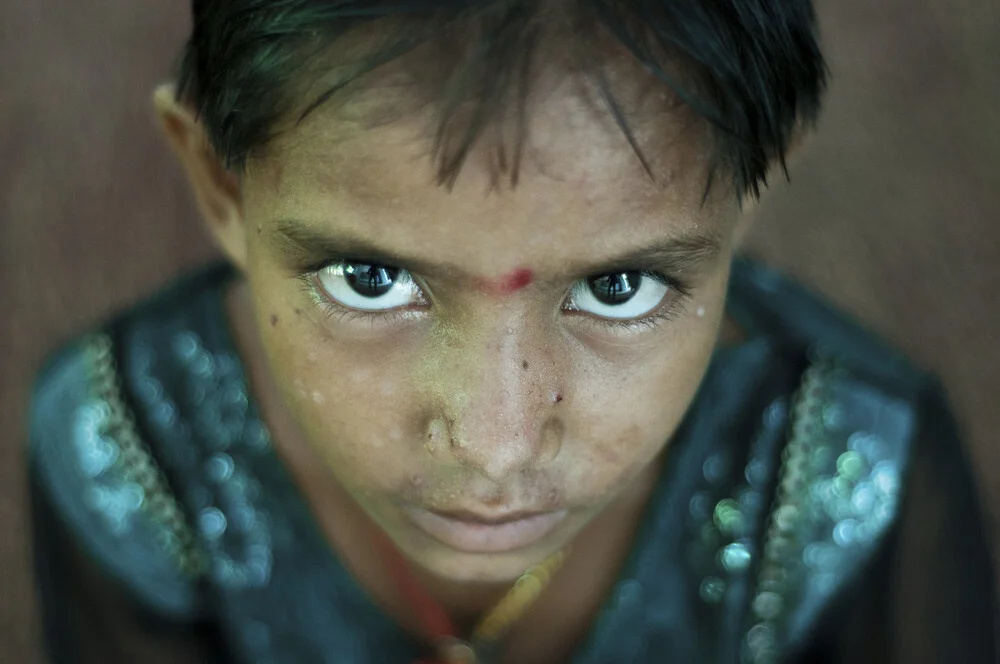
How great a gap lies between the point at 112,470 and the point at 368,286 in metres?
0.28

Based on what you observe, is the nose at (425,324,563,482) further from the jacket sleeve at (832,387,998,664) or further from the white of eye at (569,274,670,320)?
the jacket sleeve at (832,387,998,664)

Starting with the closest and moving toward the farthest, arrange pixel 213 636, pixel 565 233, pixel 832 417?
pixel 565 233 → pixel 832 417 → pixel 213 636

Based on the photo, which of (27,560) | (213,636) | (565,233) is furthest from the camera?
(27,560)

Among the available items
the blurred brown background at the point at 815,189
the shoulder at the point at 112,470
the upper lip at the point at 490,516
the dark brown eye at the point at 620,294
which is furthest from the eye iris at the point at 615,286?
the blurred brown background at the point at 815,189

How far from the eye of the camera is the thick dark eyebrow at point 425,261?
1.44ft

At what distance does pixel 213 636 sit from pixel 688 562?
34 centimetres

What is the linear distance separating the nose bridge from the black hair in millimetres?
Answer: 75

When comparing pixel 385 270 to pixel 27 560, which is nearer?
pixel 385 270

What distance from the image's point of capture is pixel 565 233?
0.42 m

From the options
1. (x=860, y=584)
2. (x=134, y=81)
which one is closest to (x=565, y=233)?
(x=860, y=584)

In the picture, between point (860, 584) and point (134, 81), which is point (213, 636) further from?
point (134, 81)

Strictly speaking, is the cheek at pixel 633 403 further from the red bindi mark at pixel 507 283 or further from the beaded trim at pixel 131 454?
the beaded trim at pixel 131 454

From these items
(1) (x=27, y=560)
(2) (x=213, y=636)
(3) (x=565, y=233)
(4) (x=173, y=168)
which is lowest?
(1) (x=27, y=560)

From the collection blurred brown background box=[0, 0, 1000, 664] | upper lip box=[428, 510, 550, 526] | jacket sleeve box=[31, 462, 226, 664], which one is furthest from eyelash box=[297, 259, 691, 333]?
blurred brown background box=[0, 0, 1000, 664]
